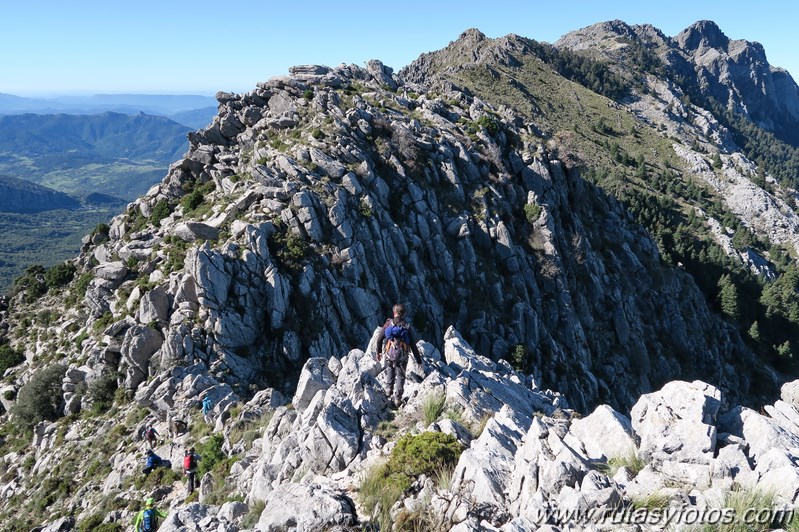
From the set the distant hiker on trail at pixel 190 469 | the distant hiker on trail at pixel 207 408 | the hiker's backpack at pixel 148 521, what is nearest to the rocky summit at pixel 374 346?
the distant hiker on trail at pixel 207 408

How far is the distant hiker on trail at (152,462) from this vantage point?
2008 cm

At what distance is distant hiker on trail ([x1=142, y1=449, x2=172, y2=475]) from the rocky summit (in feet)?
0.51

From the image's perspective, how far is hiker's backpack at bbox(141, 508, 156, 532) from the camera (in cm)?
1533

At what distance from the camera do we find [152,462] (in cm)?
2014

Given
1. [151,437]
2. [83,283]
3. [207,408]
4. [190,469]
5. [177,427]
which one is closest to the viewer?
[190,469]

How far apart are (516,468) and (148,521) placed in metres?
12.6

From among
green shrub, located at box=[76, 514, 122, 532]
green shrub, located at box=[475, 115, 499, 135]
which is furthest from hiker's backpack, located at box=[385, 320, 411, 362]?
green shrub, located at box=[475, 115, 499, 135]

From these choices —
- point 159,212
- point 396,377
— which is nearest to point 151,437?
point 396,377

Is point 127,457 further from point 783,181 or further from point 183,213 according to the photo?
point 783,181

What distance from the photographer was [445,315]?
4166 cm

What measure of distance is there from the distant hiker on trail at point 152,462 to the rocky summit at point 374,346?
16 cm

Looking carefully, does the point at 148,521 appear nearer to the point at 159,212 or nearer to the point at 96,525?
the point at 96,525

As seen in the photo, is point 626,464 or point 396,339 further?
point 396,339

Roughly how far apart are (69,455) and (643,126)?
161 meters
